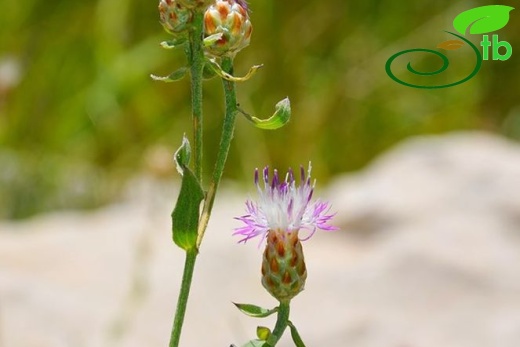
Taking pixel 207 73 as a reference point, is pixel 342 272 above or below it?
above

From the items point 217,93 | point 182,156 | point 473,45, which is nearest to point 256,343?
point 182,156

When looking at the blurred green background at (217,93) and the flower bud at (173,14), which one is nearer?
the flower bud at (173,14)

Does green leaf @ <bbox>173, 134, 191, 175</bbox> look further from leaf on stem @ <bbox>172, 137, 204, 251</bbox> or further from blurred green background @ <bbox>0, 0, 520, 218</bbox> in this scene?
blurred green background @ <bbox>0, 0, 520, 218</bbox>

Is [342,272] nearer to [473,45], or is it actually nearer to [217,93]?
[473,45]

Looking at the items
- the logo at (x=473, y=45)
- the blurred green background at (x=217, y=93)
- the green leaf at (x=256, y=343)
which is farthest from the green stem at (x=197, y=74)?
the blurred green background at (x=217, y=93)

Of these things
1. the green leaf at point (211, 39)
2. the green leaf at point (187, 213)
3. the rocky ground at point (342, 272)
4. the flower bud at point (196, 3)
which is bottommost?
the green leaf at point (187, 213)

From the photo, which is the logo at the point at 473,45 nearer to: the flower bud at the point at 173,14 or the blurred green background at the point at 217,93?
the flower bud at the point at 173,14

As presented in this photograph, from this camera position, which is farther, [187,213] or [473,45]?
[473,45]
